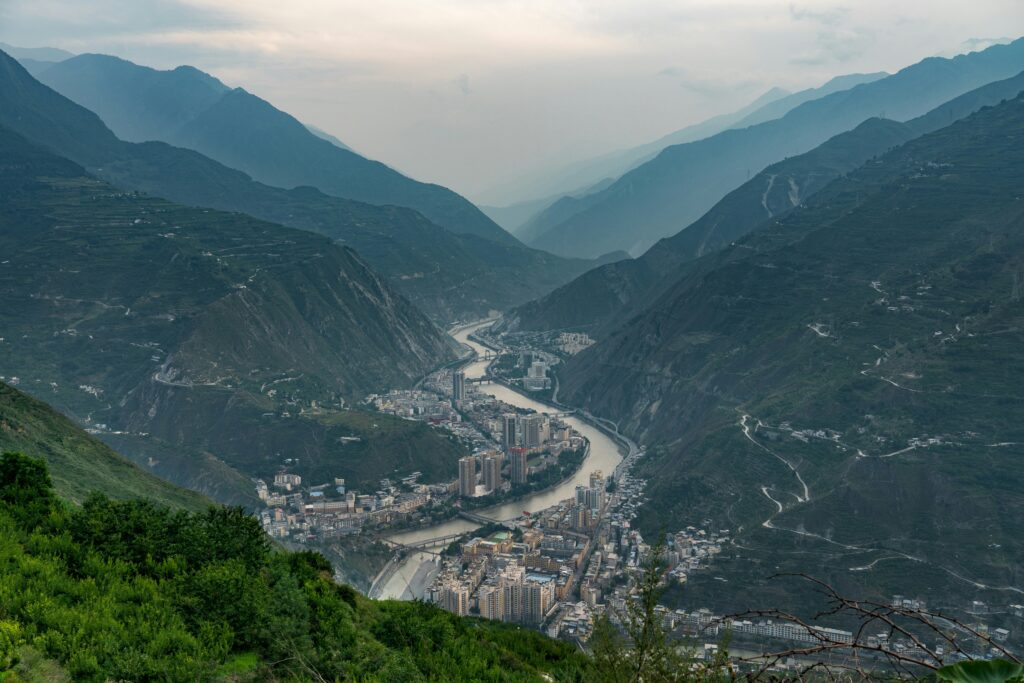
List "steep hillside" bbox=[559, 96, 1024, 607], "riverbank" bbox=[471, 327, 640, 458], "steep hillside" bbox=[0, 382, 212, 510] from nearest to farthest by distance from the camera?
"steep hillside" bbox=[0, 382, 212, 510], "steep hillside" bbox=[559, 96, 1024, 607], "riverbank" bbox=[471, 327, 640, 458]

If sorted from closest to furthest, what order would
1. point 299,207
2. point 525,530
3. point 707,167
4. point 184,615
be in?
point 184,615 → point 525,530 → point 299,207 → point 707,167

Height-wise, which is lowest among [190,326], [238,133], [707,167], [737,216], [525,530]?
[525,530]

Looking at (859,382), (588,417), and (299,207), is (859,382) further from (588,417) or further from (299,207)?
(299,207)

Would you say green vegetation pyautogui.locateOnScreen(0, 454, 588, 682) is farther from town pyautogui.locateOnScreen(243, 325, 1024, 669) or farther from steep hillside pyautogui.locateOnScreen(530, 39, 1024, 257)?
steep hillside pyautogui.locateOnScreen(530, 39, 1024, 257)

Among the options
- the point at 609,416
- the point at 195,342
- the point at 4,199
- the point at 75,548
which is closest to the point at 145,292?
the point at 195,342

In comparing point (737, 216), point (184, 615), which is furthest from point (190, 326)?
point (737, 216)

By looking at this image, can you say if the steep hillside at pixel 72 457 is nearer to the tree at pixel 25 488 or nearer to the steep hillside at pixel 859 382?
the tree at pixel 25 488

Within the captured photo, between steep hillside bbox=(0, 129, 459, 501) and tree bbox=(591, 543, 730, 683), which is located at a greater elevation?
tree bbox=(591, 543, 730, 683)

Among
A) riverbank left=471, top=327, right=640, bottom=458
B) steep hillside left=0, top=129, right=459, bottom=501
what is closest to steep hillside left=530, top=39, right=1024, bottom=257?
steep hillside left=0, top=129, right=459, bottom=501
